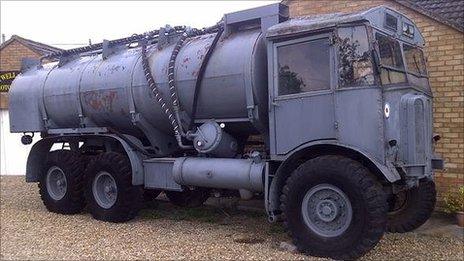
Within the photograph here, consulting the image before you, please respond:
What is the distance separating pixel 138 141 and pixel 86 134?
1.09m

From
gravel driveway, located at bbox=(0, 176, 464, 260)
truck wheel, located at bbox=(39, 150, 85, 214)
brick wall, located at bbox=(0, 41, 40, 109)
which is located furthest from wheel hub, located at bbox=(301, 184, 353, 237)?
brick wall, located at bbox=(0, 41, 40, 109)

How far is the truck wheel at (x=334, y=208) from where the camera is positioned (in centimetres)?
591

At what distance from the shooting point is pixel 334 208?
6273 millimetres

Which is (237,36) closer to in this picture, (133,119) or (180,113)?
(180,113)

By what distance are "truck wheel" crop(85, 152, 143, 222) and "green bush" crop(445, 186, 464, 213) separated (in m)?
4.84

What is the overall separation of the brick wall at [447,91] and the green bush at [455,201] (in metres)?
0.28

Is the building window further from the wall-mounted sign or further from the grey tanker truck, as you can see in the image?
the wall-mounted sign

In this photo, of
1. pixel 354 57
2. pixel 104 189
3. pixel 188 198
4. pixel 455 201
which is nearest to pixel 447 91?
pixel 455 201

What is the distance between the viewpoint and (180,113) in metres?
8.09

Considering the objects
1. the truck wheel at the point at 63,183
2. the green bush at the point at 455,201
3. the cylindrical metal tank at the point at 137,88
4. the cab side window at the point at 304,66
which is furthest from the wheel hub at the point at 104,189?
the green bush at the point at 455,201

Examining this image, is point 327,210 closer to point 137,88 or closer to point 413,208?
point 413,208

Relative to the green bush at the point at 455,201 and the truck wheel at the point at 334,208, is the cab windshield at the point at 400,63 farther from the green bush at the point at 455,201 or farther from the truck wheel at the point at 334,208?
the green bush at the point at 455,201

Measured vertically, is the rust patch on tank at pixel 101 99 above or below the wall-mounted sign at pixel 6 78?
below

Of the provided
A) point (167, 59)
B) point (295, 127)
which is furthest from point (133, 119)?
point (295, 127)
